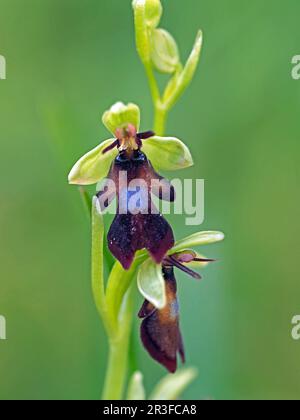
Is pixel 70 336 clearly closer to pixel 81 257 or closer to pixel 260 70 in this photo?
pixel 81 257

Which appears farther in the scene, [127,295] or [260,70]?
[260,70]

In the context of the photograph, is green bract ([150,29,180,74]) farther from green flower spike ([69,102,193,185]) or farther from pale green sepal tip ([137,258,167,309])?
pale green sepal tip ([137,258,167,309])

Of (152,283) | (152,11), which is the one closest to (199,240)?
(152,283)

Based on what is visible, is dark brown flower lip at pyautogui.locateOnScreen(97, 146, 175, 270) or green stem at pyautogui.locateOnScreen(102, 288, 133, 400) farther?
green stem at pyautogui.locateOnScreen(102, 288, 133, 400)

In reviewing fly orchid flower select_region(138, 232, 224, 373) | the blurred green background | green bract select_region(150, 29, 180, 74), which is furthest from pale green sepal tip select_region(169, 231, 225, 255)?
the blurred green background

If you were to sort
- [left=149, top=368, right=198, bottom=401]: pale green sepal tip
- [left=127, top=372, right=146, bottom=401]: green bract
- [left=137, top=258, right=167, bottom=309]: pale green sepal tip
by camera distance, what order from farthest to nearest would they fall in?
[left=149, top=368, right=198, bottom=401]: pale green sepal tip, [left=127, top=372, right=146, bottom=401]: green bract, [left=137, top=258, right=167, bottom=309]: pale green sepal tip

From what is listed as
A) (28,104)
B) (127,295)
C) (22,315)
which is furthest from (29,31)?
(127,295)

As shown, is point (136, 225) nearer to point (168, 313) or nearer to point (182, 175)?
point (168, 313)
